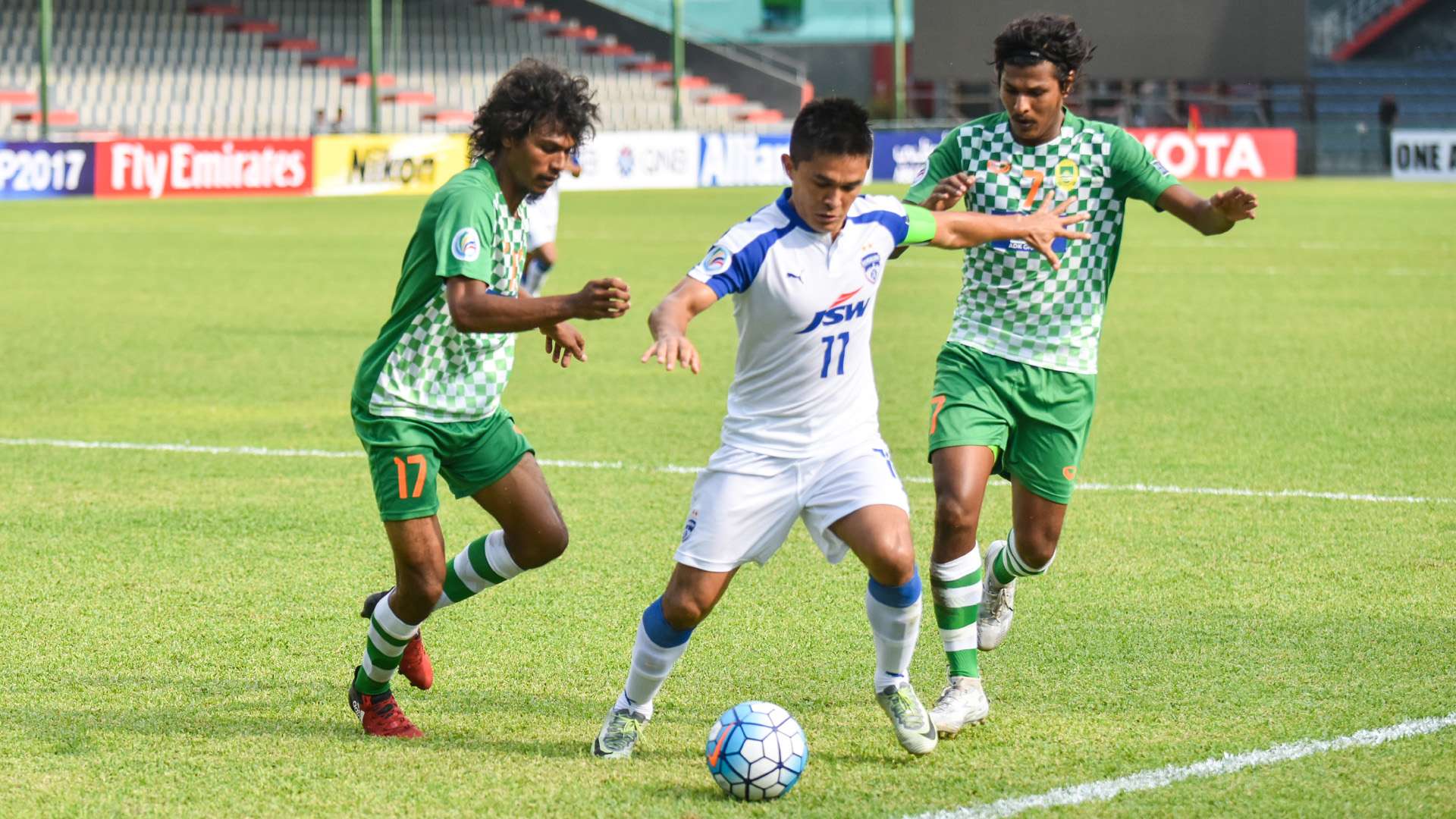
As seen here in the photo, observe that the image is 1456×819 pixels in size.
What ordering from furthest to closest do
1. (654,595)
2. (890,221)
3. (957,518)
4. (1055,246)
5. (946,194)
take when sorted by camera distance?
(654,595), (1055,246), (946,194), (957,518), (890,221)

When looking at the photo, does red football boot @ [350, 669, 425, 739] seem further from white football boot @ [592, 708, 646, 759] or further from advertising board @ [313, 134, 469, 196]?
advertising board @ [313, 134, 469, 196]

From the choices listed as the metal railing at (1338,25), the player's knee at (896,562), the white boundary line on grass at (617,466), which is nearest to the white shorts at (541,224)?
the white boundary line on grass at (617,466)

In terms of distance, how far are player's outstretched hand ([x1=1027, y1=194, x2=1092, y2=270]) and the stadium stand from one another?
112 feet

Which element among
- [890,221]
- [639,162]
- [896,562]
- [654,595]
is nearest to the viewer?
[896,562]

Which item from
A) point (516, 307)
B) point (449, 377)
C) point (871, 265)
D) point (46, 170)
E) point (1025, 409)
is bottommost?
point (1025, 409)

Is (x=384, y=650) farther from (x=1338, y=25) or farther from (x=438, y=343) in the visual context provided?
(x=1338, y=25)

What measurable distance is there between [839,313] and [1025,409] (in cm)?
114

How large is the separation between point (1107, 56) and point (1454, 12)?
1019 cm

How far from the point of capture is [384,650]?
5055 millimetres

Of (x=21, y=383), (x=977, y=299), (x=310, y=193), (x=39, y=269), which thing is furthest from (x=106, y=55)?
(x=977, y=299)

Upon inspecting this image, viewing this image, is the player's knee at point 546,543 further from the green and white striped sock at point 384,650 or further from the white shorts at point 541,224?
the white shorts at point 541,224

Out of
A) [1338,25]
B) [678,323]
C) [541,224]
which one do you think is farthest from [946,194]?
[1338,25]

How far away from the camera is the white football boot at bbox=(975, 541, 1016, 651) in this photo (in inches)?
235

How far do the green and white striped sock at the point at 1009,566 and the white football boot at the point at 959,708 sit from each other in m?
0.80
